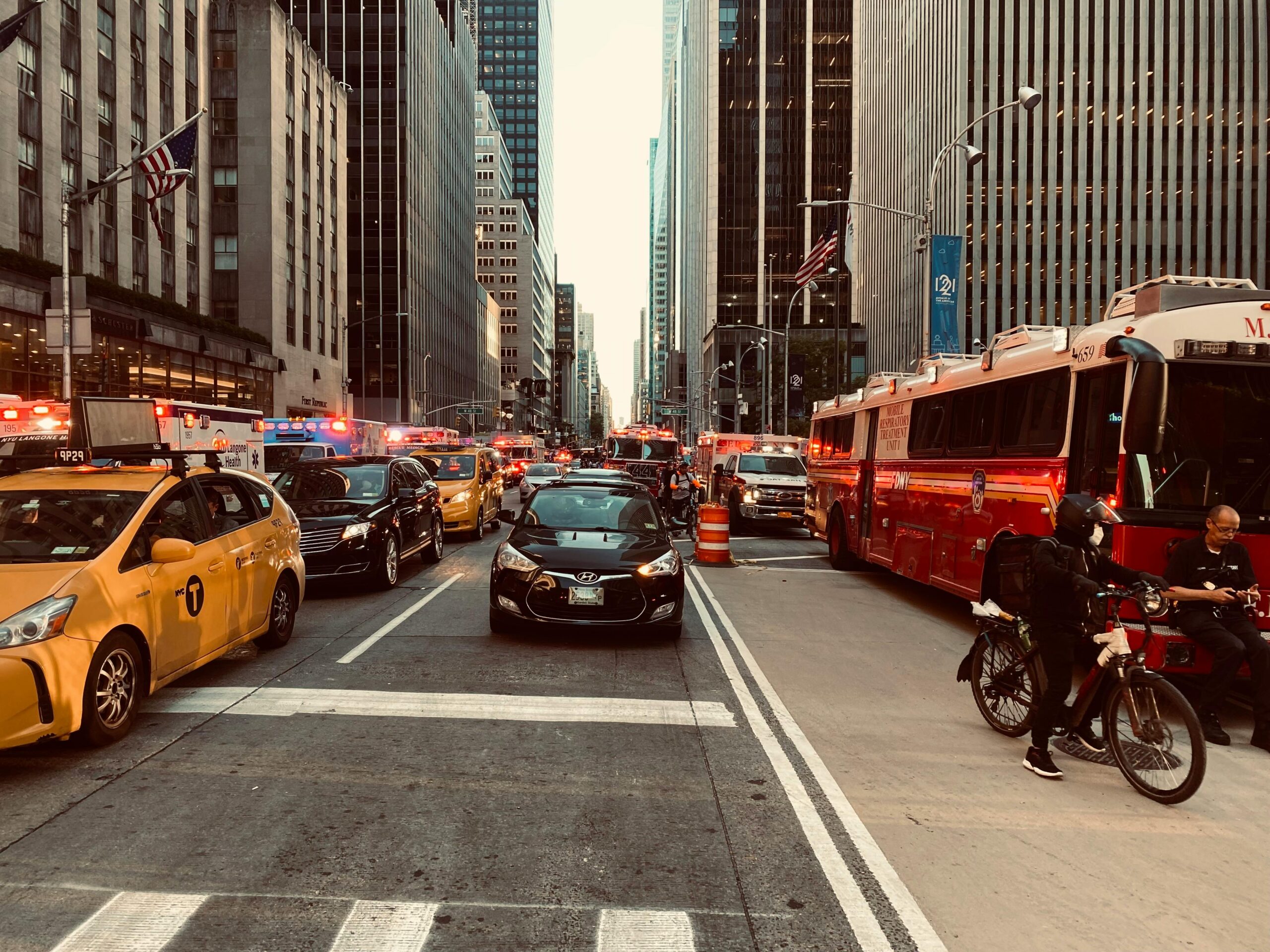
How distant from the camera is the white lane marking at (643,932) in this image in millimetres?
3301

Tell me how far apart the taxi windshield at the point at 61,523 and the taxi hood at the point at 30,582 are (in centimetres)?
14

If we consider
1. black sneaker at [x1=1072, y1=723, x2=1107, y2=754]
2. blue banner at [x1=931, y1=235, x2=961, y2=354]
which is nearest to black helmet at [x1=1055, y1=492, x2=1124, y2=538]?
black sneaker at [x1=1072, y1=723, x2=1107, y2=754]

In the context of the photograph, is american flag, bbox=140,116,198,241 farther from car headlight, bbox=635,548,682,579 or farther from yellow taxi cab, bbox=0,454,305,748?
car headlight, bbox=635,548,682,579

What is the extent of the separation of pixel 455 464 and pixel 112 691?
592 inches

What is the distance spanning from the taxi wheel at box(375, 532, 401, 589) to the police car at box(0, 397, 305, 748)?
3.16m

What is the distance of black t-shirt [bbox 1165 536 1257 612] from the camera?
624cm

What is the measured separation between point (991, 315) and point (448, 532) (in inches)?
2665

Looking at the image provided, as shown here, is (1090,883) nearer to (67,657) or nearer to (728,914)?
(728,914)

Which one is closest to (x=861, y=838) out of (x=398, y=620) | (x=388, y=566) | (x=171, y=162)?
(x=398, y=620)

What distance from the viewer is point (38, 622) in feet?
16.3

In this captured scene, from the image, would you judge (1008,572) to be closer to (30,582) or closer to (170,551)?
(170,551)

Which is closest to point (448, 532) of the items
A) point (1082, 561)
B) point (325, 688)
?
point (325, 688)

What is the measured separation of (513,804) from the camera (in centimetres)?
468

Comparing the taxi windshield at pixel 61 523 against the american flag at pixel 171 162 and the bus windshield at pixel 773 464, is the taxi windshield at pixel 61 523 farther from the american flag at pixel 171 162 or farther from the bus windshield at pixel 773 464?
the american flag at pixel 171 162
